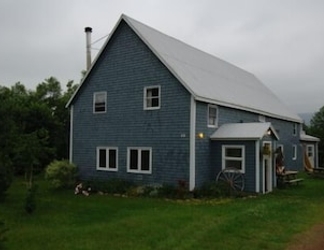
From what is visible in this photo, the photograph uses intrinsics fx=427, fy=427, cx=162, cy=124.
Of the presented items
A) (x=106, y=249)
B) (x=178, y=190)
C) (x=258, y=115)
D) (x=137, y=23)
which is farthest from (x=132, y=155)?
(x=106, y=249)

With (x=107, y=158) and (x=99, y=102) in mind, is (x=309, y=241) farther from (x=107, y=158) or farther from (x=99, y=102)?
(x=99, y=102)

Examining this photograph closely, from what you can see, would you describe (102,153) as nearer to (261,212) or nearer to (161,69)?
(161,69)

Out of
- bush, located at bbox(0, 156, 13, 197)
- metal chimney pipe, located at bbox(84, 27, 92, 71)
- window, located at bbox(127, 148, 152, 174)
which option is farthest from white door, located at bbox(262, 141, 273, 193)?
metal chimney pipe, located at bbox(84, 27, 92, 71)

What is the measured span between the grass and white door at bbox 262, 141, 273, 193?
1925mm

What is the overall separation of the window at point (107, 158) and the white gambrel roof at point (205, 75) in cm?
540

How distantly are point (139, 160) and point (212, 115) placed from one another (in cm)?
419

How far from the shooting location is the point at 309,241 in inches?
391

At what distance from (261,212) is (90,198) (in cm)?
798

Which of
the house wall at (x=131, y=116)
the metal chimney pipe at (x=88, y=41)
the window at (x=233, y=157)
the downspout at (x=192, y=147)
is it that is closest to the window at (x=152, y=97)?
the house wall at (x=131, y=116)

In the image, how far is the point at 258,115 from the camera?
25.9 meters

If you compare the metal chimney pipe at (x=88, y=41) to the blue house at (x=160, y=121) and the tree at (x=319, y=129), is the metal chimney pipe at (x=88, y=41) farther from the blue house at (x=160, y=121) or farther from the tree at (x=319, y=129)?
the tree at (x=319, y=129)

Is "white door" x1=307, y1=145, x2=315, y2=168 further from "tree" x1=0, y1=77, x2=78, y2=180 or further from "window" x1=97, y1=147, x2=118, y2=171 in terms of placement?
"window" x1=97, y1=147, x2=118, y2=171

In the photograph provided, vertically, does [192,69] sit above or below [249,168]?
above

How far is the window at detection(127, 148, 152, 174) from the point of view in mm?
20516
